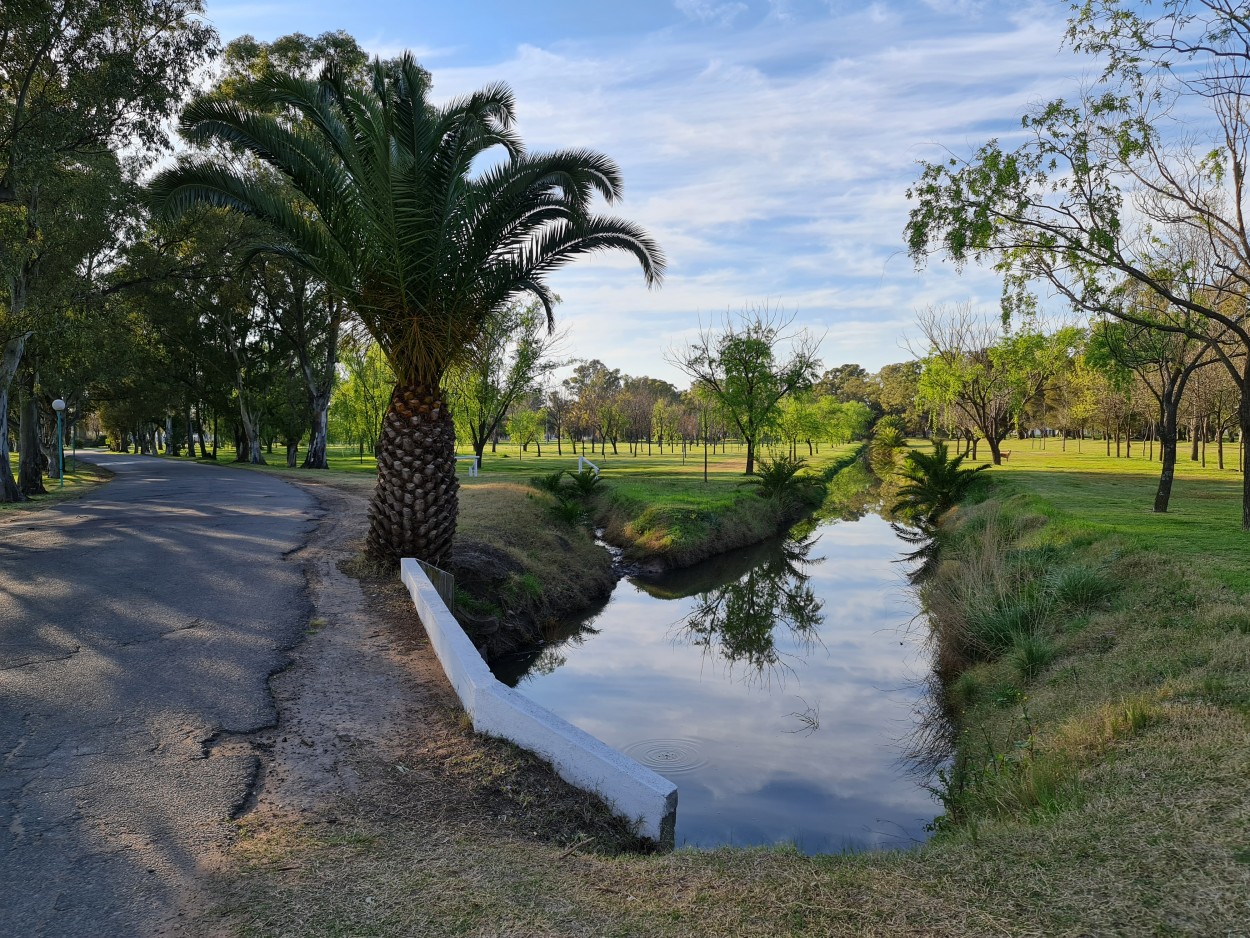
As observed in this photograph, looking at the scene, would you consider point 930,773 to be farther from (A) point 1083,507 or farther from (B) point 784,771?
(A) point 1083,507

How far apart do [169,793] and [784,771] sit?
19.3 feet

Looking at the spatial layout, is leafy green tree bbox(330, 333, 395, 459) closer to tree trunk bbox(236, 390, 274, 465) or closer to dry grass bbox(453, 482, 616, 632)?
tree trunk bbox(236, 390, 274, 465)

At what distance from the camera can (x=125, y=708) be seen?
5793 mm

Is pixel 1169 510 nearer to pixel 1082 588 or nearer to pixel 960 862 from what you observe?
pixel 1082 588

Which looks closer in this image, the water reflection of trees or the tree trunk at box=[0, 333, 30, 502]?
the water reflection of trees

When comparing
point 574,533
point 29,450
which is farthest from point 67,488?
point 574,533

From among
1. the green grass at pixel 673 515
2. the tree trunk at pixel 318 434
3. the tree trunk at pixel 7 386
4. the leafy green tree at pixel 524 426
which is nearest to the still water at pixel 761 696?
the green grass at pixel 673 515

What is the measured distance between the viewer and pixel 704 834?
22.2 feet

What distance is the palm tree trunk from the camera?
10.6m

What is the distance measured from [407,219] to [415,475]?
3.33 meters

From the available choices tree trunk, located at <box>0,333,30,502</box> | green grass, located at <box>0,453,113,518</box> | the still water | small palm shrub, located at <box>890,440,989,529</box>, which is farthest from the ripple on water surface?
small palm shrub, located at <box>890,440,989,529</box>

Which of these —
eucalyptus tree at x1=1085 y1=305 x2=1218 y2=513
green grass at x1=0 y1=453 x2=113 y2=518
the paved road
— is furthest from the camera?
green grass at x1=0 y1=453 x2=113 y2=518


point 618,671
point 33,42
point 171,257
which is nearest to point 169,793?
point 618,671

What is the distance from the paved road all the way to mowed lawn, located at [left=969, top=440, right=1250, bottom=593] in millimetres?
9924
